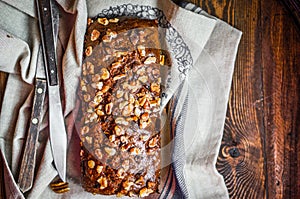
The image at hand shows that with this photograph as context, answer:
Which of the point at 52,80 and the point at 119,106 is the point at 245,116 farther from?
the point at 52,80

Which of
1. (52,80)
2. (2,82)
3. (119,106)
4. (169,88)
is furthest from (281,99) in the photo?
(2,82)

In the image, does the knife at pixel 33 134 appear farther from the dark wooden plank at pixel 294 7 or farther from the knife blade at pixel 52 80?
the dark wooden plank at pixel 294 7

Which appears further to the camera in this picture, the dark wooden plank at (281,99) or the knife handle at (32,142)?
the dark wooden plank at (281,99)

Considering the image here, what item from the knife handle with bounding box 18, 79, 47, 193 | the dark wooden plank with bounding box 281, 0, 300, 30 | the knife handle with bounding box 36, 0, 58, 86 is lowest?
the knife handle with bounding box 18, 79, 47, 193

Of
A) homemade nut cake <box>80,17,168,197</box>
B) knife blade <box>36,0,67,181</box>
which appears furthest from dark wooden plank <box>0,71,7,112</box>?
homemade nut cake <box>80,17,168,197</box>

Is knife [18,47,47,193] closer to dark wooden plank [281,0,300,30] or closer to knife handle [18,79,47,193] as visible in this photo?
knife handle [18,79,47,193]

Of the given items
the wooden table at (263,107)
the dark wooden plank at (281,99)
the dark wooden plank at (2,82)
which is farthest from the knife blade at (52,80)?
the dark wooden plank at (281,99)
